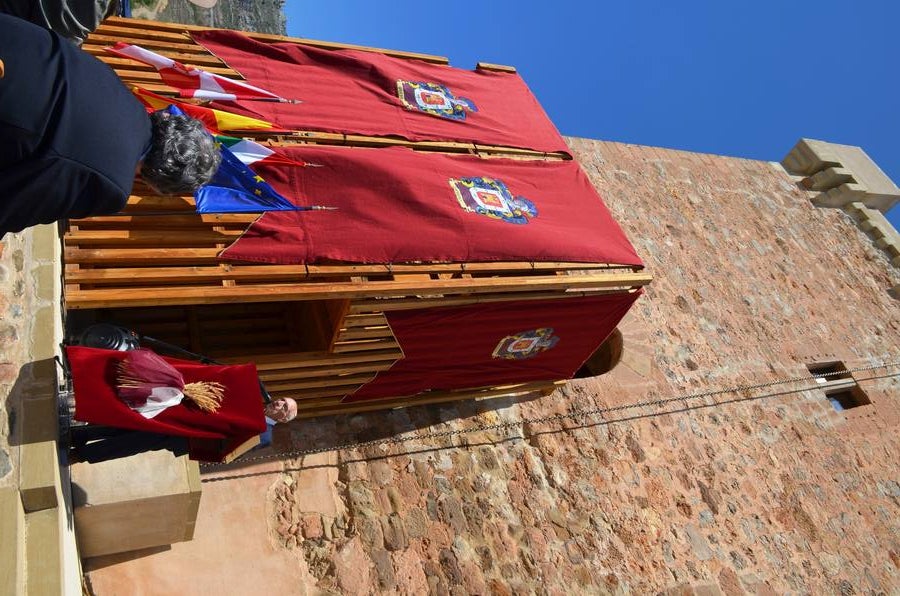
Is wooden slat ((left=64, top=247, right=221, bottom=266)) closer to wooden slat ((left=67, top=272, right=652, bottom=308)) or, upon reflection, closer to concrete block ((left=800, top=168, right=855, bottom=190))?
wooden slat ((left=67, top=272, right=652, bottom=308))

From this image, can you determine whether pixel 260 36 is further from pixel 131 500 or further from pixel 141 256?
pixel 131 500

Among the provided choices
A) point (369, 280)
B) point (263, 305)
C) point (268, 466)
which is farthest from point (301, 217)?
point (268, 466)

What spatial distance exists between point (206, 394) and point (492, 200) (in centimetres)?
217

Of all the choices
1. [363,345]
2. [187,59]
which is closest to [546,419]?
[363,345]

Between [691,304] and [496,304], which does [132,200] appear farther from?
[691,304]

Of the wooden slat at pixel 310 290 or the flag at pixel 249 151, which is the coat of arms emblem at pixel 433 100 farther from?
the wooden slat at pixel 310 290

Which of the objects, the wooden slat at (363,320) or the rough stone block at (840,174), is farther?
the rough stone block at (840,174)

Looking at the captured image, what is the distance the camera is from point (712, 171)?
8805 millimetres

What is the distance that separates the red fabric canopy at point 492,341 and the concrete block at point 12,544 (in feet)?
6.46

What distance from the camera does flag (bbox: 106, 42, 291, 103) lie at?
4.01m

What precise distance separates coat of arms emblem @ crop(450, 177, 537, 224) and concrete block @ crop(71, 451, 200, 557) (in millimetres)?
2144

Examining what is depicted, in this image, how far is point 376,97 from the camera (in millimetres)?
4906

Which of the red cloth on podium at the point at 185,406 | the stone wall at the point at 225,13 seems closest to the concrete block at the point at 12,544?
the red cloth on podium at the point at 185,406

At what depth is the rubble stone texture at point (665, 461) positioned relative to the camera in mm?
4395
